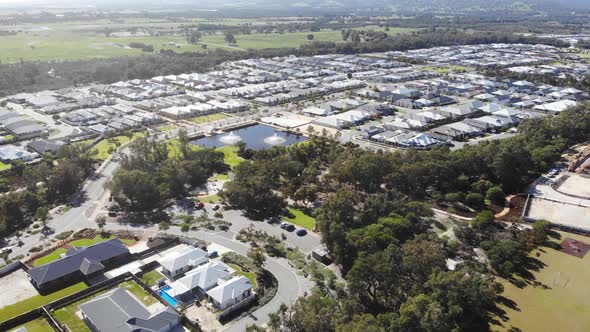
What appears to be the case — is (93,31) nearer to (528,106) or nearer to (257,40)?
(257,40)

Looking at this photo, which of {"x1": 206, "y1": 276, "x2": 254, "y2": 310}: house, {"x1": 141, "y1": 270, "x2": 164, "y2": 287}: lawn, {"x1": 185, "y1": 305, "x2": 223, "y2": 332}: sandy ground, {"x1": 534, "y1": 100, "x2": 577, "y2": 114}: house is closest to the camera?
{"x1": 185, "y1": 305, "x2": 223, "y2": 332}: sandy ground

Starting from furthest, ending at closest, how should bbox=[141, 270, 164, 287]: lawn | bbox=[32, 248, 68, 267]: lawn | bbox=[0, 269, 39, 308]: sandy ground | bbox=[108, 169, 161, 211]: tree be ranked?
bbox=[108, 169, 161, 211]: tree < bbox=[32, 248, 68, 267]: lawn < bbox=[141, 270, 164, 287]: lawn < bbox=[0, 269, 39, 308]: sandy ground

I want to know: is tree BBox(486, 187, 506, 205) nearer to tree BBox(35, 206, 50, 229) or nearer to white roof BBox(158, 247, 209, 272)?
white roof BBox(158, 247, 209, 272)

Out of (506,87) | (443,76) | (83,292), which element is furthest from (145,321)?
(443,76)

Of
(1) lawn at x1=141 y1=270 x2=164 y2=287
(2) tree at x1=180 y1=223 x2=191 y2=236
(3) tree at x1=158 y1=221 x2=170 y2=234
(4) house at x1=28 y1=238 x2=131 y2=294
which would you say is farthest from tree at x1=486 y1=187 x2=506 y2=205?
(4) house at x1=28 y1=238 x2=131 y2=294

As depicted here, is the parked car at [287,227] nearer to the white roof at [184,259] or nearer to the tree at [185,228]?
the white roof at [184,259]

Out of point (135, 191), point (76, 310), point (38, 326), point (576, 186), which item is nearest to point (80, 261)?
point (76, 310)

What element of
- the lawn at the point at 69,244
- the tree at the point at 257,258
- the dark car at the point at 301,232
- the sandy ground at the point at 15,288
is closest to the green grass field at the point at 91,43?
the lawn at the point at 69,244
